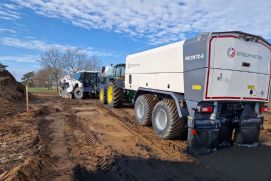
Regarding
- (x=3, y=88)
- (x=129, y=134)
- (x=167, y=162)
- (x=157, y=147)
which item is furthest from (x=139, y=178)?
(x=3, y=88)

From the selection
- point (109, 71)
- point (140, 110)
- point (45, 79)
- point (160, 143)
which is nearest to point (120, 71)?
point (109, 71)

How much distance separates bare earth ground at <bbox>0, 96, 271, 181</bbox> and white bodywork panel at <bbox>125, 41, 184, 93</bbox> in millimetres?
1587

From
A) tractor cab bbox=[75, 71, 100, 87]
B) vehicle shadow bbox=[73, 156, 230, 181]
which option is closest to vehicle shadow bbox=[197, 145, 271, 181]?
vehicle shadow bbox=[73, 156, 230, 181]

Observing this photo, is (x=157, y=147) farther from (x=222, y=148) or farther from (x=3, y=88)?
(x=3, y=88)

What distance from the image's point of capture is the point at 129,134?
8.24 metres

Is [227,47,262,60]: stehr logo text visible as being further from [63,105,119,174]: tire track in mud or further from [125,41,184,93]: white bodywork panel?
[63,105,119,174]: tire track in mud

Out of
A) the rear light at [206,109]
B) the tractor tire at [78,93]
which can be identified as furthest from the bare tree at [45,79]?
the rear light at [206,109]

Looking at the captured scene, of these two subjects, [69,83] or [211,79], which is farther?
[69,83]

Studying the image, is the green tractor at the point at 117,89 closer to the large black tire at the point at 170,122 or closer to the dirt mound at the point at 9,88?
the large black tire at the point at 170,122

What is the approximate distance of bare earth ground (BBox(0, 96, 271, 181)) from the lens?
4.95m

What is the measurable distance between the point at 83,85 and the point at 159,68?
1486 centimetres

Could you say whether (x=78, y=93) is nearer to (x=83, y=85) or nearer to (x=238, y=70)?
(x=83, y=85)

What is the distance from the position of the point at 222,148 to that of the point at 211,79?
187cm

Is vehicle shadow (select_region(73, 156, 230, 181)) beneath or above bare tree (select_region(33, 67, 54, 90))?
beneath
